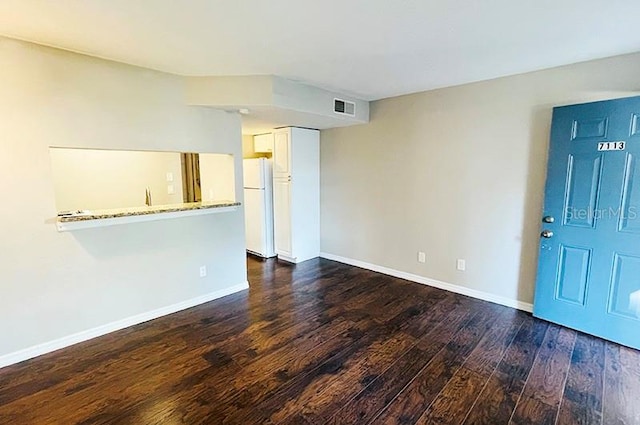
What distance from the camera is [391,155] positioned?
166 inches

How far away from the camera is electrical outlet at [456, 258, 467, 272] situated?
367 cm

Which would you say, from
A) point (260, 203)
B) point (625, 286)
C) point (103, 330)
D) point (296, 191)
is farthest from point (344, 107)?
point (103, 330)

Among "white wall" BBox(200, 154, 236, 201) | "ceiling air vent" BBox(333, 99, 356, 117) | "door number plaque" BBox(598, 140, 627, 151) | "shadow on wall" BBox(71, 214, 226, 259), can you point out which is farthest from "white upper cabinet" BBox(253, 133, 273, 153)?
"door number plaque" BBox(598, 140, 627, 151)

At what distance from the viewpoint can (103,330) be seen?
2.81 metres

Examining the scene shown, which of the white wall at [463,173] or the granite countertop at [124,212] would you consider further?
the white wall at [463,173]

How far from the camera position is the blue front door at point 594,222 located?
254cm

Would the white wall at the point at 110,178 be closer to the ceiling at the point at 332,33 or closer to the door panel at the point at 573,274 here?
the ceiling at the point at 332,33

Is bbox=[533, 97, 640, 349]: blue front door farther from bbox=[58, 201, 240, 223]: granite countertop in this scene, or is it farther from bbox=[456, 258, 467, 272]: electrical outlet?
bbox=[58, 201, 240, 223]: granite countertop

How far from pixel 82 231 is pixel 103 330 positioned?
912 millimetres

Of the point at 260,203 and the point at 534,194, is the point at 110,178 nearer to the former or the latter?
the point at 260,203

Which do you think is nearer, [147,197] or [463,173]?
[463,173]

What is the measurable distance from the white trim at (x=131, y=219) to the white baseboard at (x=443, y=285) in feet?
6.87

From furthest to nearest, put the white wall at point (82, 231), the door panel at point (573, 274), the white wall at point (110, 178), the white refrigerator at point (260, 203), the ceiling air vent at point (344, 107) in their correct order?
1. the white refrigerator at point (260, 203)
2. the ceiling air vent at point (344, 107)
3. the white wall at point (110, 178)
4. the door panel at point (573, 274)
5. the white wall at point (82, 231)

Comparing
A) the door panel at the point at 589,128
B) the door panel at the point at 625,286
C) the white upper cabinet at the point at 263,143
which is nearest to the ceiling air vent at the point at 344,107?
the white upper cabinet at the point at 263,143
